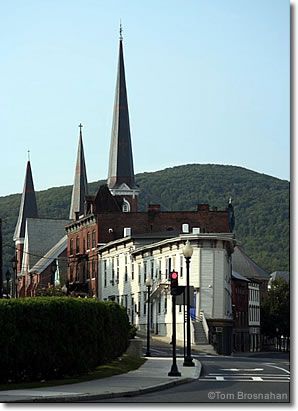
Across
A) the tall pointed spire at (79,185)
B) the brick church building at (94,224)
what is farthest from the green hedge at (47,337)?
the tall pointed spire at (79,185)

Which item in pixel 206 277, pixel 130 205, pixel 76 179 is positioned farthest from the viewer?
pixel 76 179

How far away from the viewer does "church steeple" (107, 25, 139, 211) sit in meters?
125

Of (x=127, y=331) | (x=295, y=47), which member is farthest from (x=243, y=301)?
(x=295, y=47)

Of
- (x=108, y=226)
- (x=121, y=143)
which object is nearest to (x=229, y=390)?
(x=108, y=226)

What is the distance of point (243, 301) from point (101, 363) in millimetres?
64502

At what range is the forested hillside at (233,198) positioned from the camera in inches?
5002

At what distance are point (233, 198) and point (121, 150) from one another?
111ft

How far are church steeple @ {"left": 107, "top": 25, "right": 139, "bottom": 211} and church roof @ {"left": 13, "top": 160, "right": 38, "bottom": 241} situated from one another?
2797cm

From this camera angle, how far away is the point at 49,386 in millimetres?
24188

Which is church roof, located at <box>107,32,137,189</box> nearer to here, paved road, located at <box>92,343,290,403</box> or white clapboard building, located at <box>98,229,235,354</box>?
white clapboard building, located at <box>98,229,235,354</box>

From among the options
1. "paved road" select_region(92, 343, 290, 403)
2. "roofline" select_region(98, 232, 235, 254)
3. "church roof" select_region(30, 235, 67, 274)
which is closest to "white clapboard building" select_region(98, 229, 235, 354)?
"roofline" select_region(98, 232, 235, 254)

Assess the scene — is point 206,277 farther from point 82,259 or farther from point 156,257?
point 82,259

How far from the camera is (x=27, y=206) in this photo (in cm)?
15512

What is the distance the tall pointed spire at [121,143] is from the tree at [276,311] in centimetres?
2716
